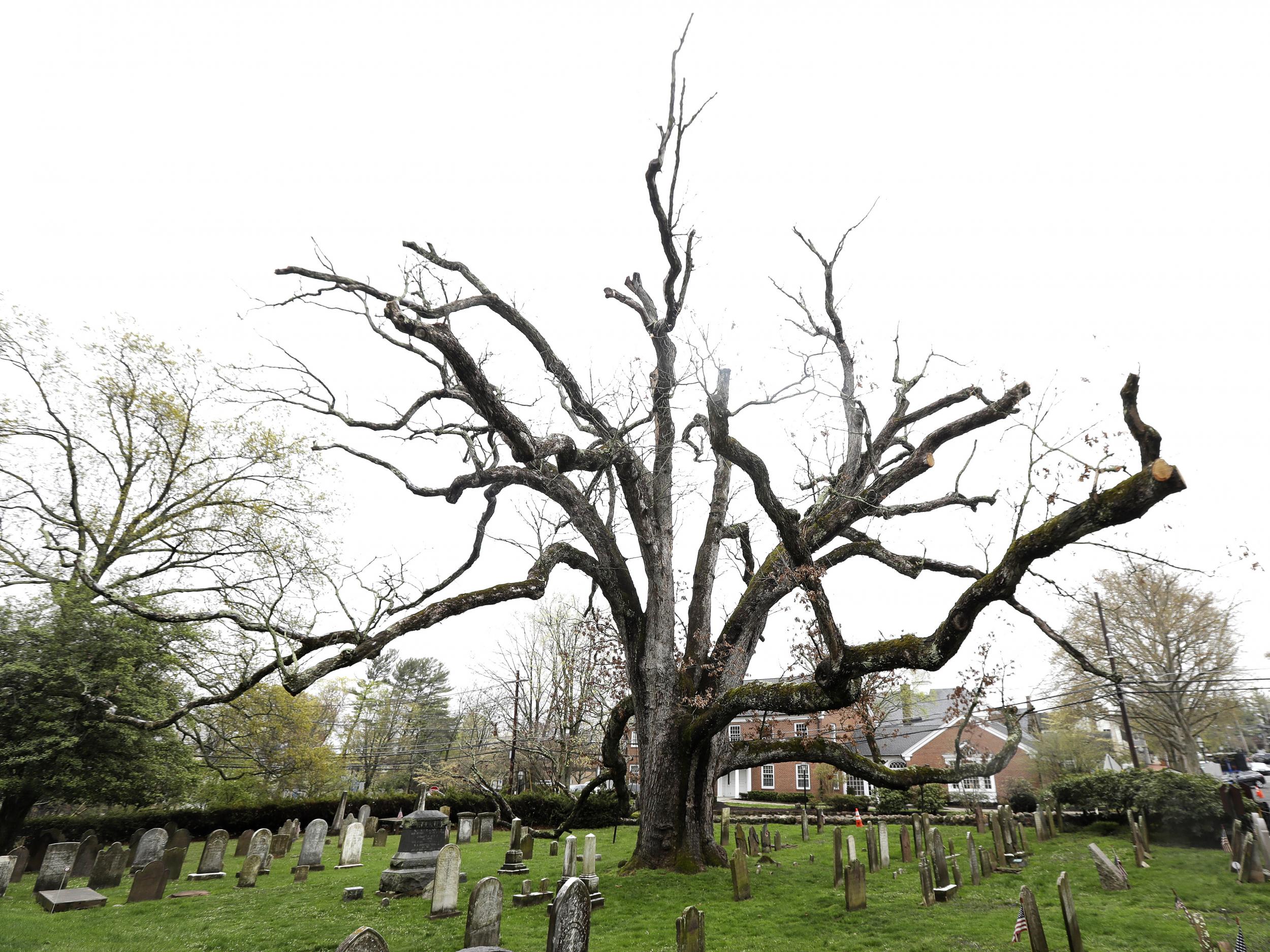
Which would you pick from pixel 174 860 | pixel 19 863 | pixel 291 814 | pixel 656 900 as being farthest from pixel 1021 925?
pixel 291 814

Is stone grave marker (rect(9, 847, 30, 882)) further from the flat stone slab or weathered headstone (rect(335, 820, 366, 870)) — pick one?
weathered headstone (rect(335, 820, 366, 870))

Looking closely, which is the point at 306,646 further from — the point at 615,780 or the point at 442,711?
the point at 442,711

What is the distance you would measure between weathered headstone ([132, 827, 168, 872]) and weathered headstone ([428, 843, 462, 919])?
30.4 ft

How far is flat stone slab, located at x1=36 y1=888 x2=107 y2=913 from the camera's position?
33.1 ft

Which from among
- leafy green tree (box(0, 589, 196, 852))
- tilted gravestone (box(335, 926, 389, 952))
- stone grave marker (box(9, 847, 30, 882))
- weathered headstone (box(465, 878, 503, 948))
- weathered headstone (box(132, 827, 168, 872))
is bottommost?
stone grave marker (box(9, 847, 30, 882))

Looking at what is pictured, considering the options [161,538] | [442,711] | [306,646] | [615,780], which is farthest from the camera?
[442,711]

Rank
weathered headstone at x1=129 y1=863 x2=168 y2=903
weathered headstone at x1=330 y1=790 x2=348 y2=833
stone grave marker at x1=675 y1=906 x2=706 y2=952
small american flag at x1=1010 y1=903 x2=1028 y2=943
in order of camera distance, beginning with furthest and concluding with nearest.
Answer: weathered headstone at x1=330 y1=790 x2=348 y2=833 → weathered headstone at x1=129 y1=863 x2=168 y2=903 → small american flag at x1=1010 y1=903 x2=1028 y2=943 → stone grave marker at x1=675 y1=906 x2=706 y2=952

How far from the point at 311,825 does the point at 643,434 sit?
38.7 feet

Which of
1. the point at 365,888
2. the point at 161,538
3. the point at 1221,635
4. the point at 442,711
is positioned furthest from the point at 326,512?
the point at 1221,635

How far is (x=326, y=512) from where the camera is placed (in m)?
20.3

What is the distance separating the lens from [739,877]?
31.5 feet

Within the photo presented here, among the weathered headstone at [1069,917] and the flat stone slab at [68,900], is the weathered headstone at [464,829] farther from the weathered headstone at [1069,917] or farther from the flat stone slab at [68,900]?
the weathered headstone at [1069,917]

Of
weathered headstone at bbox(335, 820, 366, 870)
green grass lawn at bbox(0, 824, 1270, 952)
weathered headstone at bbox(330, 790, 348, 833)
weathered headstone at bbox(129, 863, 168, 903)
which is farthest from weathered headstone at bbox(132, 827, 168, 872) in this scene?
weathered headstone at bbox(330, 790, 348, 833)

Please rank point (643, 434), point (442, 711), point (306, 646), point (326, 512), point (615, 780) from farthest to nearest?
point (442, 711) → point (326, 512) → point (615, 780) → point (643, 434) → point (306, 646)
